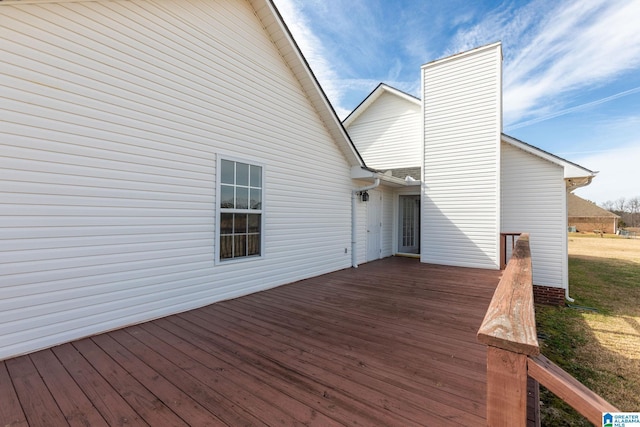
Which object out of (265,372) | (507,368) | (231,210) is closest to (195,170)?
(231,210)

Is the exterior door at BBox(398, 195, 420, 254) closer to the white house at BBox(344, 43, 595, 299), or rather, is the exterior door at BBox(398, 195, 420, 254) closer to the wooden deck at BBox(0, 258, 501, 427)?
the white house at BBox(344, 43, 595, 299)

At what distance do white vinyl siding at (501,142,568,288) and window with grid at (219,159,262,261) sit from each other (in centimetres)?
710

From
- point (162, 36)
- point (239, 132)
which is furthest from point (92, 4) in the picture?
point (239, 132)

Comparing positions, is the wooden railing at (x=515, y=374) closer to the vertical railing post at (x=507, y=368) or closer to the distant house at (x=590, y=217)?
the vertical railing post at (x=507, y=368)

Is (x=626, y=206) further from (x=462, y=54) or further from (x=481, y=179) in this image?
(x=462, y=54)

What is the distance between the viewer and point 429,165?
838cm

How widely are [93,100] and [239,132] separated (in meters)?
2.07

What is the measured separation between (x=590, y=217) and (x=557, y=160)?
36407 millimetres

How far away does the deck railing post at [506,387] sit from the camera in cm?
106

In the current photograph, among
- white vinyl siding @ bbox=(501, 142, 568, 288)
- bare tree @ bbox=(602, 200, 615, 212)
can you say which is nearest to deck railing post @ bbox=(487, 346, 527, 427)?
white vinyl siding @ bbox=(501, 142, 568, 288)

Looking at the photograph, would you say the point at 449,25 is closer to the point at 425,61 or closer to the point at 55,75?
the point at 425,61

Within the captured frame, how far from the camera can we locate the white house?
7250 mm

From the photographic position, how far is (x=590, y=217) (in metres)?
32.2

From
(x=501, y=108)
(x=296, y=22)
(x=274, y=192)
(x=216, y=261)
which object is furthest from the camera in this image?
(x=501, y=108)
